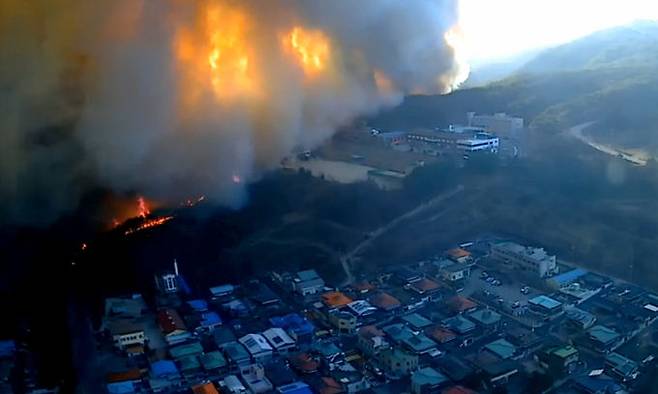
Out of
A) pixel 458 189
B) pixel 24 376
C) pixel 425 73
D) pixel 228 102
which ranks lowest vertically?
pixel 24 376

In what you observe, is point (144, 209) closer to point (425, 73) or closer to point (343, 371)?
point (343, 371)

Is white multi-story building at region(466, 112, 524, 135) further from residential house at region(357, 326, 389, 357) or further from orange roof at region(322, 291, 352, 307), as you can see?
residential house at region(357, 326, 389, 357)

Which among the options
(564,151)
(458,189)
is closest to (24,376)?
(458,189)

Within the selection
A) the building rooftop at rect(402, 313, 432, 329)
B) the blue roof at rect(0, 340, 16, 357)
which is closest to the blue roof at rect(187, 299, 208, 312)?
the blue roof at rect(0, 340, 16, 357)

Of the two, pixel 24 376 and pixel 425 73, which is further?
pixel 425 73

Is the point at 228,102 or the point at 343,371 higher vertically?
the point at 228,102

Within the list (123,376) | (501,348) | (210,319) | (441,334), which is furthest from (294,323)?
(501,348)

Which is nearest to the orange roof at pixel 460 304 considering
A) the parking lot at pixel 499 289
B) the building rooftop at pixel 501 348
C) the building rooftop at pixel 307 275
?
the parking lot at pixel 499 289
